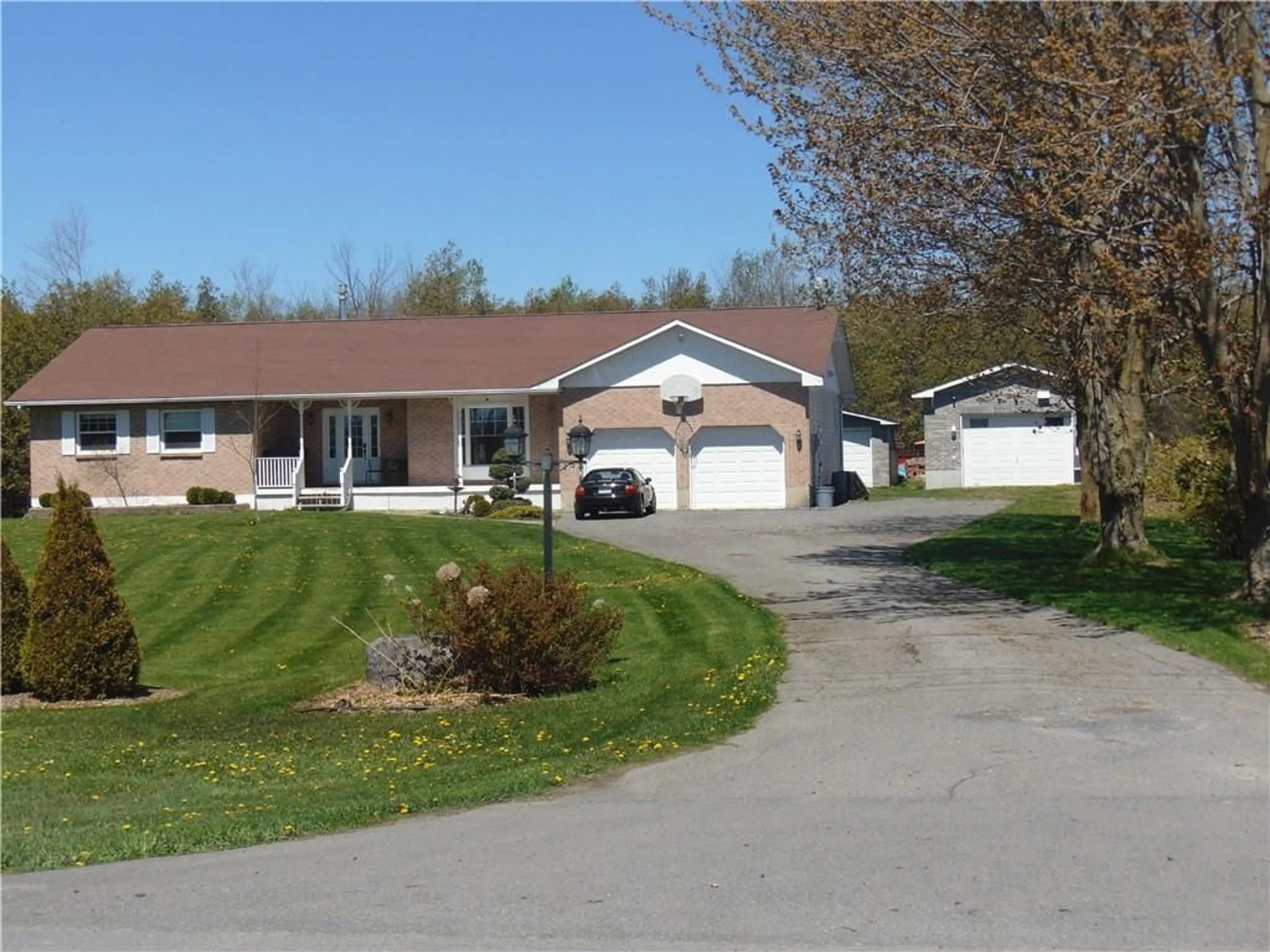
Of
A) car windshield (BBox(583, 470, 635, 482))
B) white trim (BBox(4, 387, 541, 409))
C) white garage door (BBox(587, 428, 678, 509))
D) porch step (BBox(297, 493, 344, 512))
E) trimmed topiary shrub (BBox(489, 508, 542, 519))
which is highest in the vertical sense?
white trim (BBox(4, 387, 541, 409))

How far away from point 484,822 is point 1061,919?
3.54m

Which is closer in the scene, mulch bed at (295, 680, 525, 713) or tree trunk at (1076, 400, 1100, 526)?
mulch bed at (295, 680, 525, 713)

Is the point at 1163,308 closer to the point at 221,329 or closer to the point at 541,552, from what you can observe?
the point at 541,552

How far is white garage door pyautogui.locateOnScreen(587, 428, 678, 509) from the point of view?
129 feet

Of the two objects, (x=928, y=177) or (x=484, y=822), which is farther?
(x=928, y=177)

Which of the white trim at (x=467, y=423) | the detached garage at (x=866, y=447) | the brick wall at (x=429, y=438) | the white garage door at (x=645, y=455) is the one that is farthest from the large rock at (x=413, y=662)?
the detached garage at (x=866, y=447)

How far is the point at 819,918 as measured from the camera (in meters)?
6.51

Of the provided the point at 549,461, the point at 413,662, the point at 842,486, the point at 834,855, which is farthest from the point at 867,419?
the point at 834,855

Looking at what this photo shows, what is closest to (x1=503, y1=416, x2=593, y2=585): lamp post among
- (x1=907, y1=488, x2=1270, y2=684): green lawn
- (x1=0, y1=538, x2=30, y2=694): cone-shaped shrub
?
(x1=0, y1=538, x2=30, y2=694): cone-shaped shrub

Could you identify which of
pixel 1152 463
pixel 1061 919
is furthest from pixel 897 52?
pixel 1152 463

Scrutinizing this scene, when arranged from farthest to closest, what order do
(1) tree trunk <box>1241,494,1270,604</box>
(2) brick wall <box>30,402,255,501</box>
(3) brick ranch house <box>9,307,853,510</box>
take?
1. (2) brick wall <box>30,402,255,501</box>
2. (3) brick ranch house <box>9,307,853,510</box>
3. (1) tree trunk <box>1241,494,1270,604</box>

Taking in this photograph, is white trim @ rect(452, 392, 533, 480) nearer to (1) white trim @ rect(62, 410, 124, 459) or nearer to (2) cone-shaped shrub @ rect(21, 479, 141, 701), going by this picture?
(1) white trim @ rect(62, 410, 124, 459)

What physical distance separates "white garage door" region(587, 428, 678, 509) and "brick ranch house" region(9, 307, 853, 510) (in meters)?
0.04

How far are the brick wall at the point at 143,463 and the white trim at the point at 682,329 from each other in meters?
8.59
